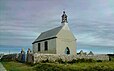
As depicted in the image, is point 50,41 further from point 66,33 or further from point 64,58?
point 64,58

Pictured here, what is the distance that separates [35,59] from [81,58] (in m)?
7.03

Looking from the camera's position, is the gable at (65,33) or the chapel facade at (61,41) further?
the gable at (65,33)

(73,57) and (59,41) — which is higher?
(59,41)

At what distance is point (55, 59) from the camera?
28.5m

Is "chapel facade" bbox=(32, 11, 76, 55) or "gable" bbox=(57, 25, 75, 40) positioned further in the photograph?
"gable" bbox=(57, 25, 75, 40)

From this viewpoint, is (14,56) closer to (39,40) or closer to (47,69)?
(39,40)

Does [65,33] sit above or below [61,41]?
above

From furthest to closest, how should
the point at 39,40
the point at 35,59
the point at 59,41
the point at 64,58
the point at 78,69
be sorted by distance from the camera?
the point at 39,40, the point at 59,41, the point at 64,58, the point at 35,59, the point at 78,69

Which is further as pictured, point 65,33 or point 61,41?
point 65,33

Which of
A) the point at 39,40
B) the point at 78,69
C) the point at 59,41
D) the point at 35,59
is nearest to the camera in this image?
the point at 78,69

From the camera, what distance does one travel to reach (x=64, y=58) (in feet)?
96.3

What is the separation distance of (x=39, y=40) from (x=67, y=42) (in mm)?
6726

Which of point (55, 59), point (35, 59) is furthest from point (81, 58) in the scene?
point (35, 59)

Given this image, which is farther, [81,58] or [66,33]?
[66,33]
